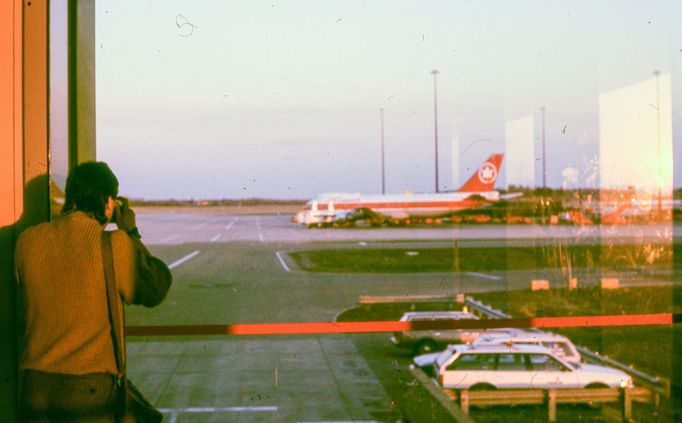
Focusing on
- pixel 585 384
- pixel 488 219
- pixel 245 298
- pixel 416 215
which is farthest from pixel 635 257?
pixel 585 384

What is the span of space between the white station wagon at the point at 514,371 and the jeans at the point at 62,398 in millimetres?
8158

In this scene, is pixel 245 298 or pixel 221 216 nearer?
pixel 245 298

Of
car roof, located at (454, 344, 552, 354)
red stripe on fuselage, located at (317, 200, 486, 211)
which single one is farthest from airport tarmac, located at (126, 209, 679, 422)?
red stripe on fuselage, located at (317, 200, 486, 211)

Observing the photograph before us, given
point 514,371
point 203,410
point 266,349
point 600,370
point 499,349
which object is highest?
point 499,349

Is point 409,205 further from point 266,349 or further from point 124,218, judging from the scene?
point 124,218

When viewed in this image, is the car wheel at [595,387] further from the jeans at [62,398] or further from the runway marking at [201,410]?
the jeans at [62,398]

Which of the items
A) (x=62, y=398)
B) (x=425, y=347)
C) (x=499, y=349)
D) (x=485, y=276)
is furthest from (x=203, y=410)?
(x=485, y=276)

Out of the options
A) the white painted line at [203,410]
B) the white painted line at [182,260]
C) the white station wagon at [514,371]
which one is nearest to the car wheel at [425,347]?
the white station wagon at [514,371]

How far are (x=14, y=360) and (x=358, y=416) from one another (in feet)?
25.0

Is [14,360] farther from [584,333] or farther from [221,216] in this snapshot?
[221,216]

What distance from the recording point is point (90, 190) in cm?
203

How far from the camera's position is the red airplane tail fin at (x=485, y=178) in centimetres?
5247

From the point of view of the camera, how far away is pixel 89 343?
1958 mm

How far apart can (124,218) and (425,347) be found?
12.3m
